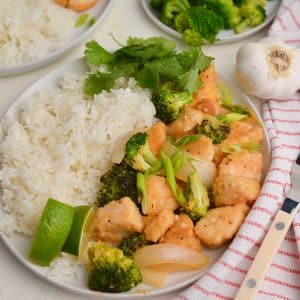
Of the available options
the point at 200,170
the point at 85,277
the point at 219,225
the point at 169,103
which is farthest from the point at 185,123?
the point at 85,277

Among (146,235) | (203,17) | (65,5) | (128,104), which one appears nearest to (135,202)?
(146,235)

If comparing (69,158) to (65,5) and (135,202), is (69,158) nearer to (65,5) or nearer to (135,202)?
(135,202)

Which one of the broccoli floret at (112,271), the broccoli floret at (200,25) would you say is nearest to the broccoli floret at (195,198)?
the broccoli floret at (112,271)

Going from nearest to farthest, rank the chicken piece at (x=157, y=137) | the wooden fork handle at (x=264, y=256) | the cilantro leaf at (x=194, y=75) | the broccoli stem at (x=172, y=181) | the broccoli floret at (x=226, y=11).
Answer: the wooden fork handle at (x=264, y=256)
the broccoli stem at (x=172, y=181)
the chicken piece at (x=157, y=137)
the cilantro leaf at (x=194, y=75)
the broccoli floret at (x=226, y=11)

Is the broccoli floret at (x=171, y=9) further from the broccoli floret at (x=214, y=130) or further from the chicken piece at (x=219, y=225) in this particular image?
the chicken piece at (x=219, y=225)

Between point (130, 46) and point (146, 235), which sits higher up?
point (130, 46)
